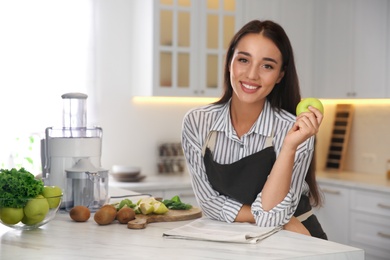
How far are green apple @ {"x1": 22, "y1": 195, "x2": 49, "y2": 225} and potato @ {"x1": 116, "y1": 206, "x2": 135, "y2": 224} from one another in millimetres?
288

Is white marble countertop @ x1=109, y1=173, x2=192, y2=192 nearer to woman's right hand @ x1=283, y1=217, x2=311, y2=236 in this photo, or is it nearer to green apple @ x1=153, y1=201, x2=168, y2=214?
green apple @ x1=153, y1=201, x2=168, y2=214

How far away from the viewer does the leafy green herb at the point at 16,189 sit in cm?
229

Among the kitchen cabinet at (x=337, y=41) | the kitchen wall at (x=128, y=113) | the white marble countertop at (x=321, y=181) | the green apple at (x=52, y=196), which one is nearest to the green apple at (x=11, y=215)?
the green apple at (x=52, y=196)

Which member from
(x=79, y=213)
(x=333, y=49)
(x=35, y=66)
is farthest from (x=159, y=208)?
(x=333, y=49)

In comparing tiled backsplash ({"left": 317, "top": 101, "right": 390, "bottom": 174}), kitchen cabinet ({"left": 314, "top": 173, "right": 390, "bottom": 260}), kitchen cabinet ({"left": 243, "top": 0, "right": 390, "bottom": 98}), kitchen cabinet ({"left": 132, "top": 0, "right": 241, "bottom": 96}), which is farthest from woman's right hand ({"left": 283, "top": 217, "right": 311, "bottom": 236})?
tiled backsplash ({"left": 317, "top": 101, "right": 390, "bottom": 174})

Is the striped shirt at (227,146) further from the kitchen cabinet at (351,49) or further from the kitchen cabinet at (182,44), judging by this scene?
the kitchen cabinet at (351,49)

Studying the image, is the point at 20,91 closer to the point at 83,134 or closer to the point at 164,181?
the point at 164,181

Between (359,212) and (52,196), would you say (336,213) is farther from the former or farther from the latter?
(52,196)

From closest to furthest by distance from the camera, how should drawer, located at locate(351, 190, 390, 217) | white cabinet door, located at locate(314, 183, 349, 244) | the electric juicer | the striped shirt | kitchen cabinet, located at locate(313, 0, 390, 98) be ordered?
the striped shirt, the electric juicer, drawer, located at locate(351, 190, 390, 217), white cabinet door, located at locate(314, 183, 349, 244), kitchen cabinet, located at locate(313, 0, 390, 98)

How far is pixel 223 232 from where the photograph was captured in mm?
2287

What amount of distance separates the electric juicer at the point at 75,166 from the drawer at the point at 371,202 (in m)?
2.41

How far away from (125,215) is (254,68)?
725mm

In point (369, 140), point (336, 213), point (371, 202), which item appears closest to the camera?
point (371, 202)

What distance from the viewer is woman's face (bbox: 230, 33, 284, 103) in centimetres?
258
